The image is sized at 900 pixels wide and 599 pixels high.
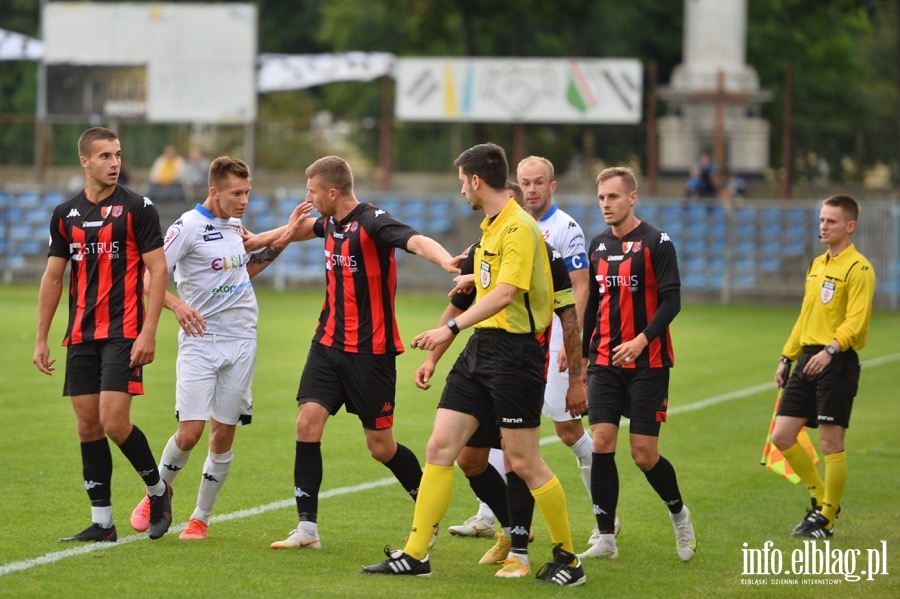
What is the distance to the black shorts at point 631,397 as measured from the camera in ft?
25.1

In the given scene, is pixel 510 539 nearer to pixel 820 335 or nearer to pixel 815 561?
pixel 815 561

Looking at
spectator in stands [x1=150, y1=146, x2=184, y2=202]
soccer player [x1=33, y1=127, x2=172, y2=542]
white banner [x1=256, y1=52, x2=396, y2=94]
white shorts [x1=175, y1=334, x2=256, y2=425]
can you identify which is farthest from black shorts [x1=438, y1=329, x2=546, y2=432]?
white banner [x1=256, y1=52, x2=396, y2=94]

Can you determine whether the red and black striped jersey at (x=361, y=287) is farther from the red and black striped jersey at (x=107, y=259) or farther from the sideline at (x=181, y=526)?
the sideline at (x=181, y=526)

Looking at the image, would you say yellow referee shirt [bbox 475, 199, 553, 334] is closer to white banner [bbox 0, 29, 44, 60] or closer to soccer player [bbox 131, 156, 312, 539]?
soccer player [bbox 131, 156, 312, 539]

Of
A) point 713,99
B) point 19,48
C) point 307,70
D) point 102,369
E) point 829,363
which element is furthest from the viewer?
point 19,48

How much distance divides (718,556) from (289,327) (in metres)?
15.1

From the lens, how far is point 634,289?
307 inches

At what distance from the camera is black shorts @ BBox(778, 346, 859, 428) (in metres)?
8.74

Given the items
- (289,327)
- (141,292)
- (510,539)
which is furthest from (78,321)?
(289,327)

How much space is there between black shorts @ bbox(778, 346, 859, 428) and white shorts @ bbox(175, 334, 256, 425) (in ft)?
11.6

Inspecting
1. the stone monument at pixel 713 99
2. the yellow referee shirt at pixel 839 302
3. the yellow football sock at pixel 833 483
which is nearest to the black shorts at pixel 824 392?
the yellow referee shirt at pixel 839 302

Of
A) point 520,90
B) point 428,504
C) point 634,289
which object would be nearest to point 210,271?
point 428,504

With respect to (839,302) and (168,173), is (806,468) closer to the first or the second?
(839,302)

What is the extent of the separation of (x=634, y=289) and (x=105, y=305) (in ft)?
9.88
